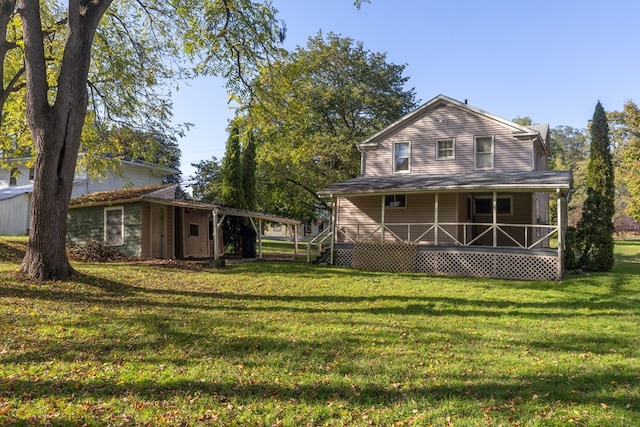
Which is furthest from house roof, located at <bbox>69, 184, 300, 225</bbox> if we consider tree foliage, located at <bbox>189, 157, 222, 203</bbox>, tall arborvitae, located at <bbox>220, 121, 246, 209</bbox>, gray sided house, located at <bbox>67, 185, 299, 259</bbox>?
tree foliage, located at <bbox>189, 157, 222, 203</bbox>

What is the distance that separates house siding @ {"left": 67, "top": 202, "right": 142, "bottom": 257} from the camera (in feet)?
58.3

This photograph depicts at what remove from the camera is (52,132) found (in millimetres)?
9586

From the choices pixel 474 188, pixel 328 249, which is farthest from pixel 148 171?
pixel 474 188

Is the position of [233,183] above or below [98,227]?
above

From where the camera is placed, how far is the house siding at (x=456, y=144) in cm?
1775

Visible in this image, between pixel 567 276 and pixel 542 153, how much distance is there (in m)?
8.27

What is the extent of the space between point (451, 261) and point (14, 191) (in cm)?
2693

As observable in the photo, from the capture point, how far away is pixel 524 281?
13414 mm

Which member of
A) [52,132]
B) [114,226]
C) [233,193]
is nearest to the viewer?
[52,132]

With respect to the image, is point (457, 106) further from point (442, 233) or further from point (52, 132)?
point (52, 132)

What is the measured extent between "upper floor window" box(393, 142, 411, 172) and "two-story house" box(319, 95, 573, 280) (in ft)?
0.15

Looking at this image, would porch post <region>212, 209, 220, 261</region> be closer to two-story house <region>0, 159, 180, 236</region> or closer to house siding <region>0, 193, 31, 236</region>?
two-story house <region>0, 159, 180, 236</region>

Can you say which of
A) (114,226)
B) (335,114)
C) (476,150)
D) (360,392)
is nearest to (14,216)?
(114,226)

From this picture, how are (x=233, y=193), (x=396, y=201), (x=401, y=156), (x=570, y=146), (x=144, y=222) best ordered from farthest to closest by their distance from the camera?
1. (x=570, y=146)
2. (x=233, y=193)
3. (x=401, y=156)
4. (x=396, y=201)
5. (x=144, y=222)
